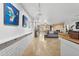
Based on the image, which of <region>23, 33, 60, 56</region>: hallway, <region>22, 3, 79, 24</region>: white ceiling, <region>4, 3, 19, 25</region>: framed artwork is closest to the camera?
<region>4, 3, 19, 25</region>: framed artwork

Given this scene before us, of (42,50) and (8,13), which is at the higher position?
(8,13)

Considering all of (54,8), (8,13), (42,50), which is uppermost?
(54,8)

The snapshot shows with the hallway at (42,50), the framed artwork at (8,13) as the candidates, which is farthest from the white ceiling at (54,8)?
the hallway at (42,50)

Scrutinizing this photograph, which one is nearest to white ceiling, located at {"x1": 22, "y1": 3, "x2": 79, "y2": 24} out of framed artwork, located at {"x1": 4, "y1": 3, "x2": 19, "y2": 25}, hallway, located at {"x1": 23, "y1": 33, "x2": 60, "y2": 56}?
framed artwork, located at {"x1": 4, "y1": 3, "x2": 19, "y2": 25}

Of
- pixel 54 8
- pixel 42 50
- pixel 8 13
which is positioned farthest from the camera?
pixel 54 8

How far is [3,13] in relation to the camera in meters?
3.08

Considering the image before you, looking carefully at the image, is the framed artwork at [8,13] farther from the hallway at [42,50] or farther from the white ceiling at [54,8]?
the hallway at [42,50]

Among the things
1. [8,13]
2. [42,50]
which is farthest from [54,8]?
[8,13]

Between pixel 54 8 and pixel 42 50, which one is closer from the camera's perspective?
pixel 42 50

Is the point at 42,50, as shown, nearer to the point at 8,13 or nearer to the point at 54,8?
the point at 54,8

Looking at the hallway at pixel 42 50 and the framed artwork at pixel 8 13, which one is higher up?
the framed artwork at pixel 8 13

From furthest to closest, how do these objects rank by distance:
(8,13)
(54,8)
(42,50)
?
(54,8) → (42,50) → (8,13)

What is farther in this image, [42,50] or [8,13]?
[42,50]

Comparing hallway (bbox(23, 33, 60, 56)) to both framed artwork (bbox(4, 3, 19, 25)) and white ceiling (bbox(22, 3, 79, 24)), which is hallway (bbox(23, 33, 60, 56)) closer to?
framed artwork (bbox(4, 3, 19, 25))
